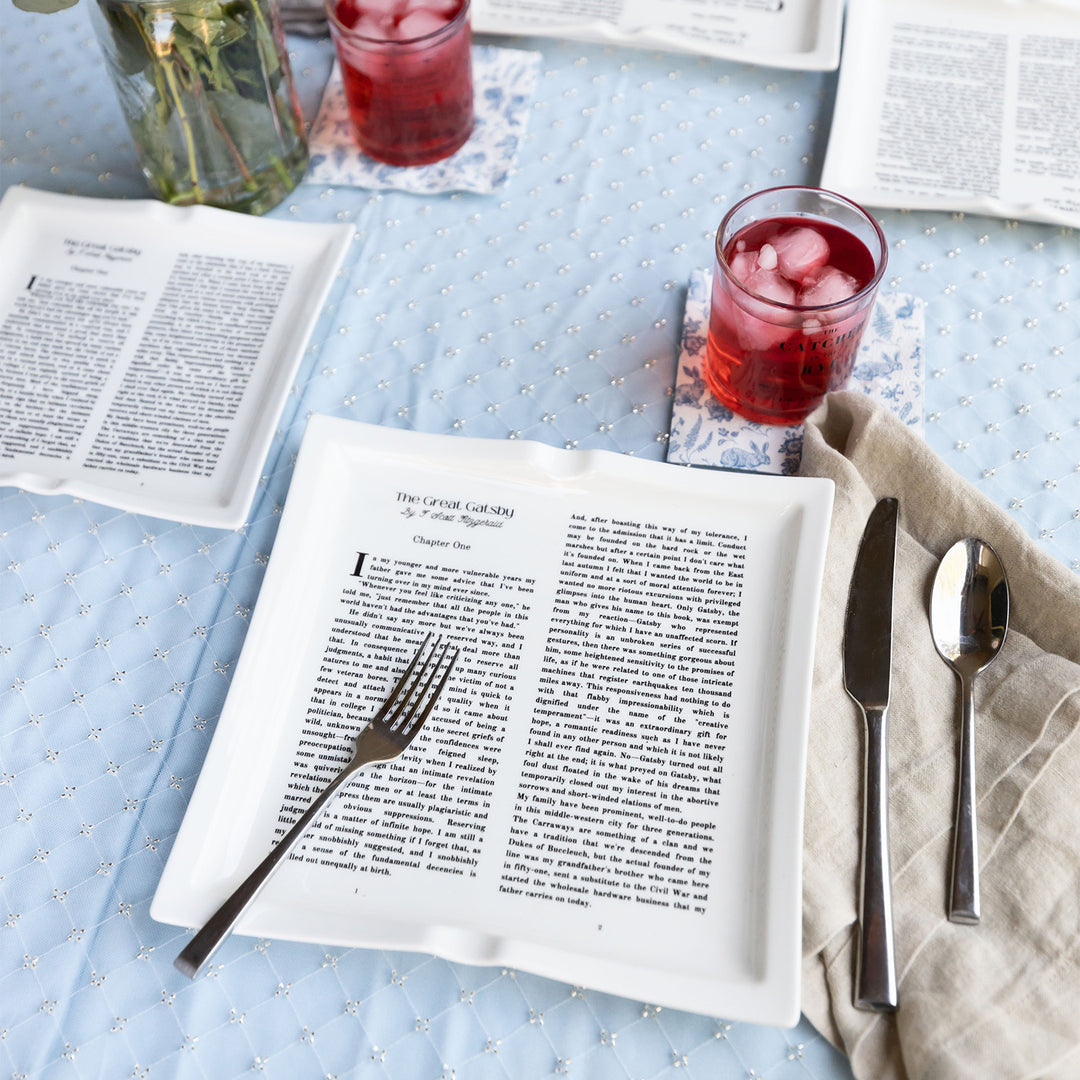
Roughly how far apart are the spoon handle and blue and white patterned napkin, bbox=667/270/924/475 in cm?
19

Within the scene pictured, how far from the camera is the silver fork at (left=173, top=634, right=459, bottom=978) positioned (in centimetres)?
45

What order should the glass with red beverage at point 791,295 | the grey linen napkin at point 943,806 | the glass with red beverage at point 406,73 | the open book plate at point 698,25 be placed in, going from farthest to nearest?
the open book plate at point 698,25
the glass with red beverage at point 406,73
the glass with red beverage at point 791,295
the grey linen napkin at point 943,806

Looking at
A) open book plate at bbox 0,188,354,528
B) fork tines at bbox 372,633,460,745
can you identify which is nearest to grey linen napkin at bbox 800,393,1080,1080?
fork tines at bbox 372,633,460,745

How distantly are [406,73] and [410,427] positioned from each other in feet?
0.88

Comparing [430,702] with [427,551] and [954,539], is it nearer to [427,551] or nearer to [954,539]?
[427,551]

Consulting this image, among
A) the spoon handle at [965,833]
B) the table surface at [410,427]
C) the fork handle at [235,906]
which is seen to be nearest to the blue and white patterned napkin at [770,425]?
the table surface at [410,427]

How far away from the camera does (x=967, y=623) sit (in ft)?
1.77

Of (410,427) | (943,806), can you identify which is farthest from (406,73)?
(943,806)

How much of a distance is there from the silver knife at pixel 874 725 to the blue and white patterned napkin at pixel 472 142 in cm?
42

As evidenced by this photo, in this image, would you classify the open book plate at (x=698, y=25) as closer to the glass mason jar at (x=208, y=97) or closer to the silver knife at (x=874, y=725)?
the glass mason jar at (x=208, y=97)

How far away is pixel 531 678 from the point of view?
532 mm

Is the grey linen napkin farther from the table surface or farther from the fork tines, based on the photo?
the fork tines

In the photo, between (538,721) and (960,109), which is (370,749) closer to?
(538,721)

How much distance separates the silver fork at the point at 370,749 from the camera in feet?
1.48
